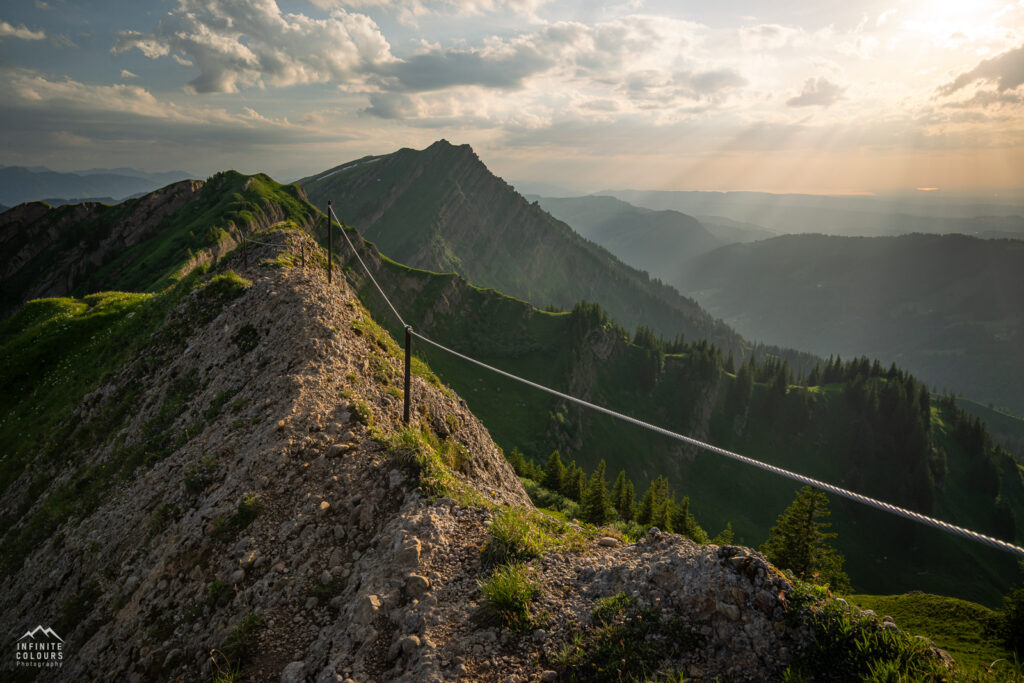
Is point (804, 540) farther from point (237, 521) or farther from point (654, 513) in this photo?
point (237, 521)

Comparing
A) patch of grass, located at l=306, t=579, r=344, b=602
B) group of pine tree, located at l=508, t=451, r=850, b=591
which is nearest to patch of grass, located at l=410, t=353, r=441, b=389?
patch of grass, located at l=306, t=579, r=344, b=602

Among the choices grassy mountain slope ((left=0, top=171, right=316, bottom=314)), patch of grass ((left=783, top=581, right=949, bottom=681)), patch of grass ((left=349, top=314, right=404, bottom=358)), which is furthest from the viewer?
grassy mountain slope ((left=0, top=171, right=316, bottom=314))

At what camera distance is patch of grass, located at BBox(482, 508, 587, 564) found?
8.05m

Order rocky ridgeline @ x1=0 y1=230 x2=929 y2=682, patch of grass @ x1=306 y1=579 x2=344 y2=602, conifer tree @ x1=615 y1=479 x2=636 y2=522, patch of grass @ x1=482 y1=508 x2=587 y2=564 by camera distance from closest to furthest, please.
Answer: rocky ridgeline @ x1=0 y1=230 x2=929 y2=682 < patch of grass @ x1=306 y1=579 x2=344 y2=602 < patch of grass @ x1=482 y1=508 x2=587 y2=564 < conifer tree @ x1=615 y1=479 x2=636 y2=522

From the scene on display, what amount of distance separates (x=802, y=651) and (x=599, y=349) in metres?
144

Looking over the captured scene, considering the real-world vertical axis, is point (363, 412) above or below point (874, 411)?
above

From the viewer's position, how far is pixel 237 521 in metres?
8.94

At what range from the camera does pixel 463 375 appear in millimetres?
103688

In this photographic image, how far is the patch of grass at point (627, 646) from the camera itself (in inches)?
239

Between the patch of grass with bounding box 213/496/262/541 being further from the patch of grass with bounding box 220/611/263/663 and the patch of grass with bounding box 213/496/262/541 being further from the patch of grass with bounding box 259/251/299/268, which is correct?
the patch of grass with bounding box 259/251/299/268

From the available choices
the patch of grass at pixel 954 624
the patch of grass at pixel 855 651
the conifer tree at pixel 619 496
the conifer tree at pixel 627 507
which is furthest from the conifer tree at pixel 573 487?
the patch of grass at pixel 855 651

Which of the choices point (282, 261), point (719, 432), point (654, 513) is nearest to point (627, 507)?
point (654, 513)

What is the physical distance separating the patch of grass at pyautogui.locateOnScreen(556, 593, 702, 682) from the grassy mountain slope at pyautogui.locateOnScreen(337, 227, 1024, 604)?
289 ft

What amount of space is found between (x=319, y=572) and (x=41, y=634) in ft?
25.2
